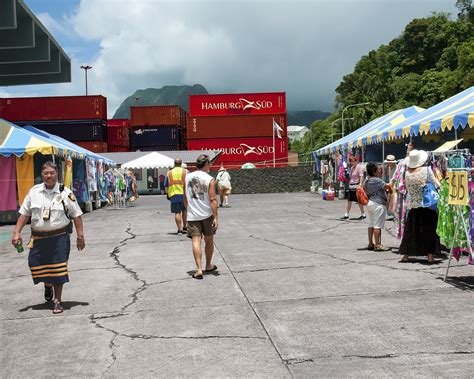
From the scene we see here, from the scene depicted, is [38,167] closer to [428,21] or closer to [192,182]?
[192,182]

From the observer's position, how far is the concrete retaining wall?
41.5 meters

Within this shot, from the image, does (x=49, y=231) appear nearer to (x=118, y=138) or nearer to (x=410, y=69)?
(x=118, y=138)

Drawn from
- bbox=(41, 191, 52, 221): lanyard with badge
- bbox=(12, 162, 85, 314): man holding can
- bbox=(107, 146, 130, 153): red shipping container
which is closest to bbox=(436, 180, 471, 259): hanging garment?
bbox=(12, 162, 85, 314): man holding can

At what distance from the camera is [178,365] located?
3.89 metres

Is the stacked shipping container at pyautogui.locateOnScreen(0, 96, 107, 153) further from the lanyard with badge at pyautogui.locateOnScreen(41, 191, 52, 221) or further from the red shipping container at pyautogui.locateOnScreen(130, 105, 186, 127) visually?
the lanyard with badge at pyautogui.locateOnScreen(41, 191, 52, 221)

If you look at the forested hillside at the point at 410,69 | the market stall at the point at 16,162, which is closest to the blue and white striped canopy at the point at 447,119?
the market stall at the point at 16,162

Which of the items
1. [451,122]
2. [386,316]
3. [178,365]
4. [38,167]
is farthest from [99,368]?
[38,167]

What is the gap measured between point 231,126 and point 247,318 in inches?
1984

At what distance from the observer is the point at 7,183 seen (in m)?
17.3

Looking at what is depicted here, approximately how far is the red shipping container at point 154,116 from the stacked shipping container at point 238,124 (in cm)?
189

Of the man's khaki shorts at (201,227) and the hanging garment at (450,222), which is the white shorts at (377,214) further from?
the man's khaki shorts at (201,227)

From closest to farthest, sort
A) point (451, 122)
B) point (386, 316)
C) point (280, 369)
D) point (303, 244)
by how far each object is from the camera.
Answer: point (280, 369), point (386, 316), point (303, 244), point (451, 122)

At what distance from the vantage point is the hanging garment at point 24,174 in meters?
17.4

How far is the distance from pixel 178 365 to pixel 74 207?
2.55 metres
